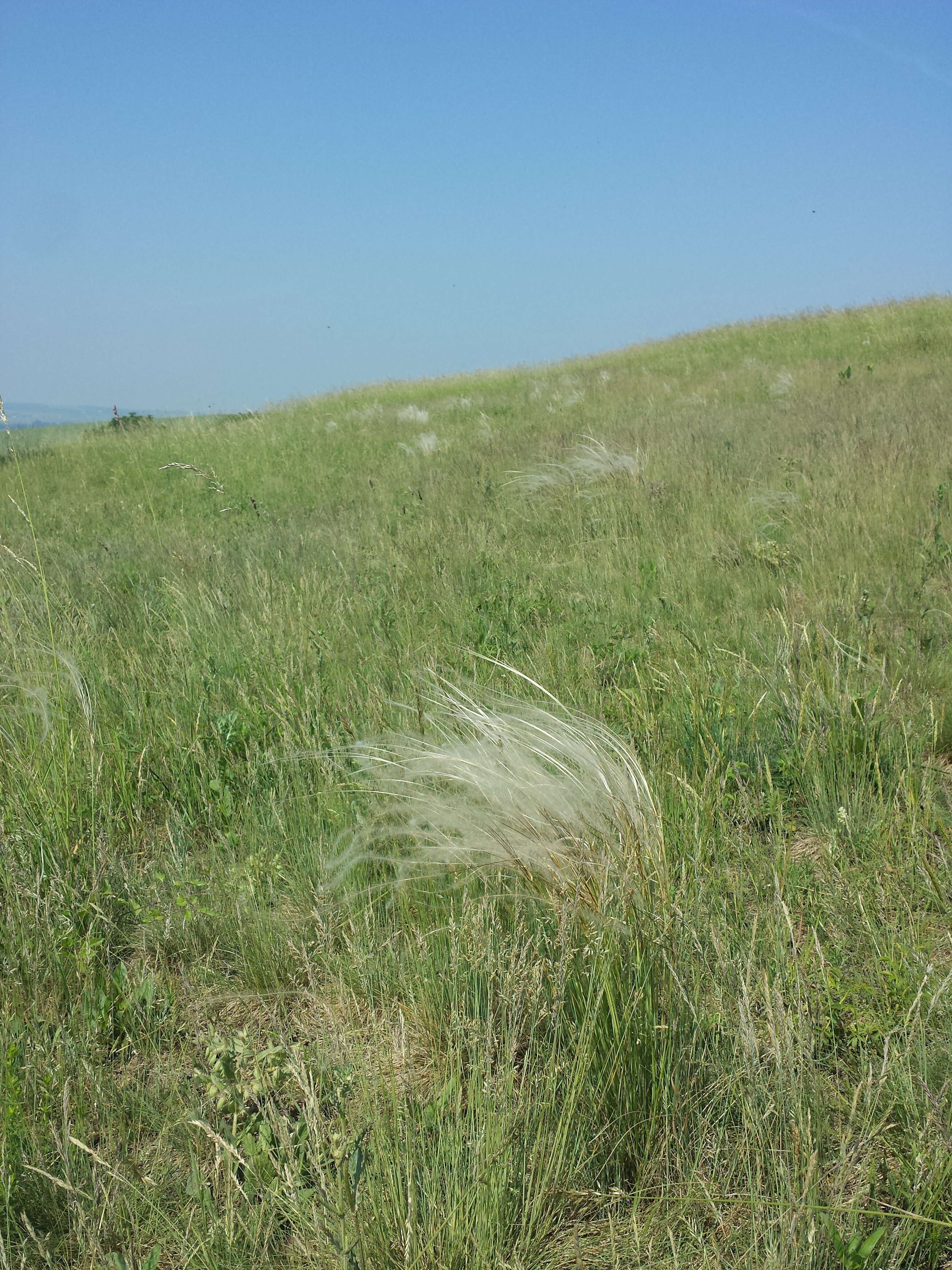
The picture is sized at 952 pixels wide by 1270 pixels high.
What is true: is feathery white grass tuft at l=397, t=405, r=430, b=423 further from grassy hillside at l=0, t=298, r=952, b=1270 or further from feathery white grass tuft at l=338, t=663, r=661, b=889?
feathery white grass tuft at l=338, t=663, r=661, b=889

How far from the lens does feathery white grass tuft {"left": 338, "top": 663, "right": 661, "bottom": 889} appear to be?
72.0 inches

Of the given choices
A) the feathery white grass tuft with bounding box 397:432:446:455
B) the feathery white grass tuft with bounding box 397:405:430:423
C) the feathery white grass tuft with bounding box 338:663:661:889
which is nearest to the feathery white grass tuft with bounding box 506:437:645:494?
the feathery white grass tuft with bounding box 397:432:446:455

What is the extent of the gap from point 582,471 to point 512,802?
540 centimetres

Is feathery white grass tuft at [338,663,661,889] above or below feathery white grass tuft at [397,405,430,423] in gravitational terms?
below

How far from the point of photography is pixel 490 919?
166 cm

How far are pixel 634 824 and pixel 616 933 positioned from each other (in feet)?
1.13

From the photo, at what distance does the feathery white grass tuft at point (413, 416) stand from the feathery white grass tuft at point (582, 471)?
7.09m

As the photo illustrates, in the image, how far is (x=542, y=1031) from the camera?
164 cm

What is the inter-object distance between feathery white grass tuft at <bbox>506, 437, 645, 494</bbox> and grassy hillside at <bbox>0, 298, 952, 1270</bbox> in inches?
92.8

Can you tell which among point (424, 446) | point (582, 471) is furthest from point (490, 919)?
point (424, 446)

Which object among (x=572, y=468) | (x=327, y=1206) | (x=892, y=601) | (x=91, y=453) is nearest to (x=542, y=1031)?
(x=327, y=1206)

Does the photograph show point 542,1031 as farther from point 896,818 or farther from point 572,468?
point 572,468

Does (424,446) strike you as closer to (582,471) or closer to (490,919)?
(582,471)

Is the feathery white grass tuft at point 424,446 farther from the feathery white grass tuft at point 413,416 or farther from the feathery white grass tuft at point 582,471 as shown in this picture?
the feathery white grass tuft at point 582,471
